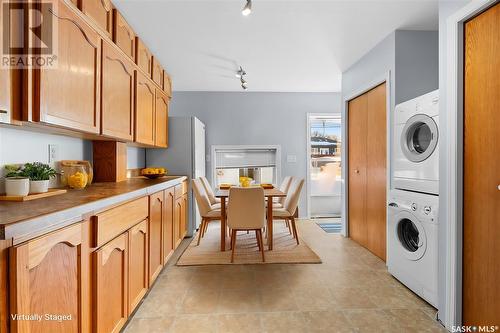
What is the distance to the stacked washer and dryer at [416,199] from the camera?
194cm

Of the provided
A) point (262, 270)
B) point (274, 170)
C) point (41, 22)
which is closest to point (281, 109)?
point (274, 170)

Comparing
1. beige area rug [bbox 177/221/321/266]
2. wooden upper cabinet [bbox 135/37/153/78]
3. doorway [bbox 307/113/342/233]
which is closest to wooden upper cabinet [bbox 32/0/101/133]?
wooden upper cabinet [bbox 135/37/153/78]

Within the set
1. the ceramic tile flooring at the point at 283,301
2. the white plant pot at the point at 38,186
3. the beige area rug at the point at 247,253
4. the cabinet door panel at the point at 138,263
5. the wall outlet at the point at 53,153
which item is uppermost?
the wall outlet at the point at 53,153

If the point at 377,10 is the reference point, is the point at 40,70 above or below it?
below

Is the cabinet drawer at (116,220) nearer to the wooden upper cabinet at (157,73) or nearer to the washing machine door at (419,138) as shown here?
the wooden upper cabinet at (157,73)

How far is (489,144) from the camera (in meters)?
1.49

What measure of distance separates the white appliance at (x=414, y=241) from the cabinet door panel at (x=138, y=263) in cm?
208

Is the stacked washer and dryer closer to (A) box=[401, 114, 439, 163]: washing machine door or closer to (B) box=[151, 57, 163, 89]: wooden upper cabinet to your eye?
(A) box=[401, 114, 439, 163]: washing machine door

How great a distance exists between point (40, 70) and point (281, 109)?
13.6 feet

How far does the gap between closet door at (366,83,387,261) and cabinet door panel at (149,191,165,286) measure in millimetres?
2288

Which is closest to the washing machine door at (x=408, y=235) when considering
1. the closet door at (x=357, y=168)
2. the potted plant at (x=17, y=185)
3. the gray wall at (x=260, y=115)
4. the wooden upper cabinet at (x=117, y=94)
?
the closet door at (x=357, y=168)

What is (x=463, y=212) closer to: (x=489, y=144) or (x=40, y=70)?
(x=489, y=144)

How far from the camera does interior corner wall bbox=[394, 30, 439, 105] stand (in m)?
2.66

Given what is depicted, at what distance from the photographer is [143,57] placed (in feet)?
9.35
